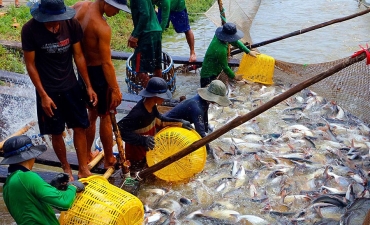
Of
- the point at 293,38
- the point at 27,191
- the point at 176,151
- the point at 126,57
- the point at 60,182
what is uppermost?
the point at 27,191

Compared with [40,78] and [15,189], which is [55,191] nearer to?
[15,189]

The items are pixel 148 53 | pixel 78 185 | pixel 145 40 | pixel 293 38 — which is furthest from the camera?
pixel 293 38

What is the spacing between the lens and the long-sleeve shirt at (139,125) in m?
5.01

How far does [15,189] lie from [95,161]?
2.13 m

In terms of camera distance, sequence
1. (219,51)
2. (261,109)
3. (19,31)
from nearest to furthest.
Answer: (261,109)
(219,51)
(19,31)

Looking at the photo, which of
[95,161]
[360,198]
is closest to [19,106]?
[95,161]

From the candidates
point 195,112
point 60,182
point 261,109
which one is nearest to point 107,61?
point 195,112

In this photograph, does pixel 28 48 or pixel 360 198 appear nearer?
pixel 28 48

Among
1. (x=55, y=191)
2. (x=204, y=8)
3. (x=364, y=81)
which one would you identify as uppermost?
(x=55, y=191)

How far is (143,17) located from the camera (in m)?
6.21

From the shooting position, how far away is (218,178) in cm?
562

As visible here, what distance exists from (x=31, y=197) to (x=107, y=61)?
6.13 feet

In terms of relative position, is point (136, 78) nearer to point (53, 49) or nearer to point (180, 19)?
point (180, 19)

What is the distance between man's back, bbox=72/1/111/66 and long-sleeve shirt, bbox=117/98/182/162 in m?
0.74
